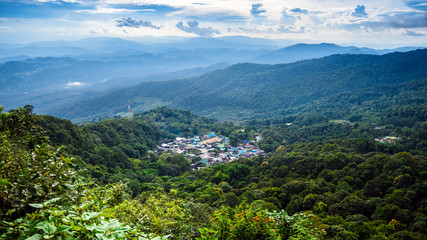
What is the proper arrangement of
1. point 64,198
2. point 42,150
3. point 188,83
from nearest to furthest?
1. point 64,198
2. point 42,150
3. point 188,83

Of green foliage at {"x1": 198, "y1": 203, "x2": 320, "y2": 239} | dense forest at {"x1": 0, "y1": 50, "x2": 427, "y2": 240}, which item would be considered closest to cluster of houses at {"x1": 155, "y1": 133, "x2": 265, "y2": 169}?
dense forest at {"x1": 0, "y1": 50, "x2": 427, "y2": 240}

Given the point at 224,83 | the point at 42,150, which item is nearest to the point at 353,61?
the point at 224,83

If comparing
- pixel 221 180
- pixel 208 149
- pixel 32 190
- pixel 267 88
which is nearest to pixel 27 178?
pixel 32 190

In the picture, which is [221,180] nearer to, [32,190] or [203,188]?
[203,188]

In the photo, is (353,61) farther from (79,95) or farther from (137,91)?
(79,95)

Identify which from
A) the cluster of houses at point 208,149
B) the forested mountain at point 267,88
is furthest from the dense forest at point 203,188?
the forested mountain at point 267,88

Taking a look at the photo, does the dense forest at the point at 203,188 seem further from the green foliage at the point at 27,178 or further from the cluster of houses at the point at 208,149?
the cluster of houses at the point at 208,149
